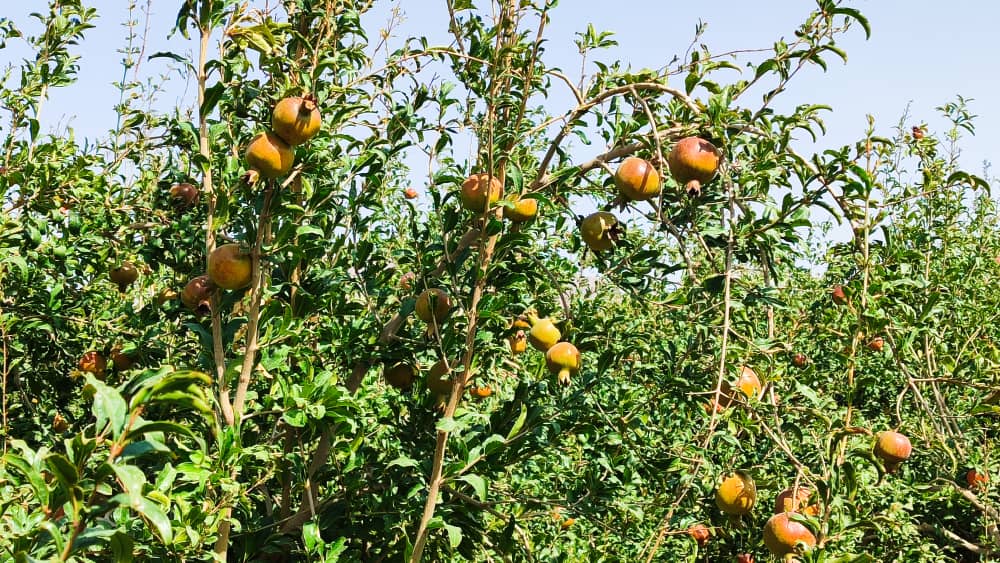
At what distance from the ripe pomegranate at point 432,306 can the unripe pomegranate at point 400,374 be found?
1.05 feet

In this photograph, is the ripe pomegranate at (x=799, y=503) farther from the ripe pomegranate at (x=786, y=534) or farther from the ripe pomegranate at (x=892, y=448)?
the ripe pomegranate at (x=892, y=448)

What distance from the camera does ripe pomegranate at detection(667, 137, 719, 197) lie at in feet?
6.59

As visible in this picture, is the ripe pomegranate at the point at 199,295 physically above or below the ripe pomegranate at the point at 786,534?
above

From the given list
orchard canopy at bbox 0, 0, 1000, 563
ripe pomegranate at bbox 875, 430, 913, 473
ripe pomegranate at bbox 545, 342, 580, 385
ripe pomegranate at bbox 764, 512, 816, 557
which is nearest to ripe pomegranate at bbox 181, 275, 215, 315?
orchard canopy at bbox 0, 0, 1000, 563

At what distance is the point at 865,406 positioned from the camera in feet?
15.4

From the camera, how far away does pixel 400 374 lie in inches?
102

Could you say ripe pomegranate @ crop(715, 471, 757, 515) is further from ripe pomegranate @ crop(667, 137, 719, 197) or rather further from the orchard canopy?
ripe pomegranate @ crop(667, 137, 719, 197)

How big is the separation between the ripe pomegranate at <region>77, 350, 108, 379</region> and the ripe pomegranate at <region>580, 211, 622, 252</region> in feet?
6.01

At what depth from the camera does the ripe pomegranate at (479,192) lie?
220 cm

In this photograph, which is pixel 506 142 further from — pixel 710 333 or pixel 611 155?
pixel 710 333

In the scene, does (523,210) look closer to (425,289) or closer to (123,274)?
(425,289)

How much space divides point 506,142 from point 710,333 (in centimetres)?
91

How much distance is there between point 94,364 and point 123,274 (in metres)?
0.36

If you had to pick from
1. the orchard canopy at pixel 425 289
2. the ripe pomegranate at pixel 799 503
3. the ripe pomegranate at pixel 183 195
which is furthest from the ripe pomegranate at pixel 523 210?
the ripe pomegranate at pixel 799 503
